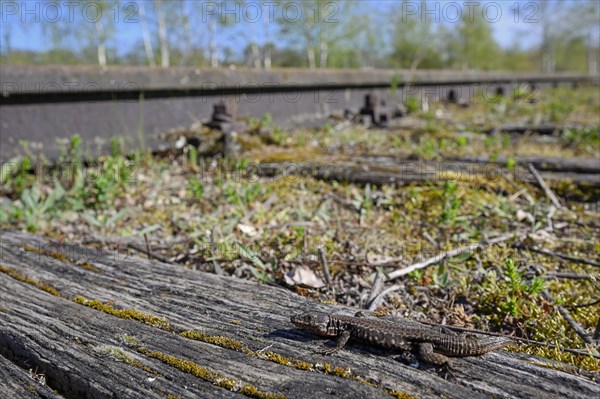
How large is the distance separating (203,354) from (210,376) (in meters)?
0.14

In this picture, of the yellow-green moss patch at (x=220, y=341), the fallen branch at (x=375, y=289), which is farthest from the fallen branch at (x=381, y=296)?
the yellow-green moss patch at (x=220, y=341)

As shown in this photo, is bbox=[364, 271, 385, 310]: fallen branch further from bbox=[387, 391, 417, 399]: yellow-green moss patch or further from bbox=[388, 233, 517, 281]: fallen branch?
bbox=[387, 391, 417, 399]: yellow-green moss patch

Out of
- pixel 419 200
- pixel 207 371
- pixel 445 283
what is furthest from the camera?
pixel 419 200

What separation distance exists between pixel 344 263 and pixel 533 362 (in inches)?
49.1

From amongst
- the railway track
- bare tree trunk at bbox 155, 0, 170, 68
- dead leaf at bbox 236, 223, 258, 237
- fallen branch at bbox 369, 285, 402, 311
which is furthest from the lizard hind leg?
bare tree trunk at bbox 155, 0, 170, 68

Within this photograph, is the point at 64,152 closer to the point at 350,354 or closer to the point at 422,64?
the point at 350,354

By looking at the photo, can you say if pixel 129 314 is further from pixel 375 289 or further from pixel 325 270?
pixel 375 289

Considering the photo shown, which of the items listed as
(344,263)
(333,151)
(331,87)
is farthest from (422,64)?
(344,263)

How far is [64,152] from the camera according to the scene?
4.11 metres

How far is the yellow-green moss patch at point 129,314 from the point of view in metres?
1.77

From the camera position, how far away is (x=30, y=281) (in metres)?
2.19

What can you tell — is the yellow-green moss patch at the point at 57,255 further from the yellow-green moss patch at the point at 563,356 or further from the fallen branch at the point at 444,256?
the yellow-green moss patch at the point at 563,356

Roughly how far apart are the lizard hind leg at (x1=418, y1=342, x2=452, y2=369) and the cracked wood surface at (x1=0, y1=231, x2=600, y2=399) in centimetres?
3

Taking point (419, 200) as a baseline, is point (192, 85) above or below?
above
